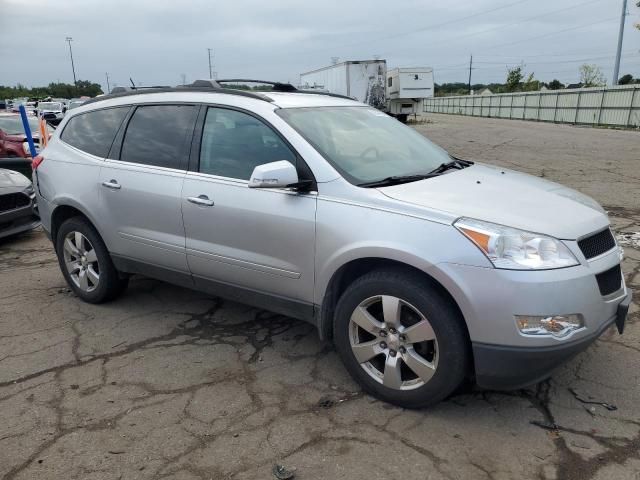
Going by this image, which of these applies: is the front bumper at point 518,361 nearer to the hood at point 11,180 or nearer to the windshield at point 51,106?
the hood at point 11,180

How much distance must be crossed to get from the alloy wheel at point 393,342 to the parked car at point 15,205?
5645mm

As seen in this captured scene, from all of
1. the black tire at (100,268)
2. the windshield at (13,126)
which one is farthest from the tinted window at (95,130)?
the windshield at (13,126)

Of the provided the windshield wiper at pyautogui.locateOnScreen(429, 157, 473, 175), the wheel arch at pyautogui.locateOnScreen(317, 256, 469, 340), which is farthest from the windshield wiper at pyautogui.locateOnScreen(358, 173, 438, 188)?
the wheel arch at pyautogui.locateOnScreen(317, 256, 469, 340)

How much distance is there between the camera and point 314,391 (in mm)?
3250

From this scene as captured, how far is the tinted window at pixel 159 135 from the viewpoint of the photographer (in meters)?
3.86

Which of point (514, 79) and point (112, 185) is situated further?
point (514, 79)

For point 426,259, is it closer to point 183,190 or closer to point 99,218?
point 183,190

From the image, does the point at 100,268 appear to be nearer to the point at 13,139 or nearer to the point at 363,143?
the point at 363,143

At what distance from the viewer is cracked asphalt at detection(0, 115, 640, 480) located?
2588mm

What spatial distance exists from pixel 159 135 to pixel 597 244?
3.08 meters

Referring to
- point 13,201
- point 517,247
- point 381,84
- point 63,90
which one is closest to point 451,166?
point 517,247

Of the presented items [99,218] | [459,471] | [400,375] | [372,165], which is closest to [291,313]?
[400,375]

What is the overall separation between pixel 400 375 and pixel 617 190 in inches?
325

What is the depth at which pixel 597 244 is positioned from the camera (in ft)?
9.41
